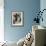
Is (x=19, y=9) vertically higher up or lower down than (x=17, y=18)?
higher up

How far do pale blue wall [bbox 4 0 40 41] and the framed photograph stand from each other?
0.49 feet

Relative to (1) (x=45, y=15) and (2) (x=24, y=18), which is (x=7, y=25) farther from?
(1) (x=45, y=15)

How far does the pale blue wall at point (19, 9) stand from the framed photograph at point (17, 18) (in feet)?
0.49

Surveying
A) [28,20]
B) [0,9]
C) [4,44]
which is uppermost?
[0,9]

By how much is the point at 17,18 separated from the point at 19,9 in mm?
368

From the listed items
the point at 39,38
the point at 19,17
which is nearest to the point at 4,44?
the point at 39,38

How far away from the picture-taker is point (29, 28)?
5.56 m

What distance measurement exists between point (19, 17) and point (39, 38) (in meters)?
3.01

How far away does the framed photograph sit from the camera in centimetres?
555

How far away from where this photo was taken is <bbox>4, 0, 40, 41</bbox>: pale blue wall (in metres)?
5.51

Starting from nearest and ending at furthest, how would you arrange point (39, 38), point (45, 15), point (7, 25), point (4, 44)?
point (39, 38), point (4, 44), point (45, 15), point (7, 25)

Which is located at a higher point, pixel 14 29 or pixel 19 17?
pixel 19 17

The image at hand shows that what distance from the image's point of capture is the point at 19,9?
A: 5535 millimetres

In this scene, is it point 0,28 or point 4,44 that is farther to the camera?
point 0,28
